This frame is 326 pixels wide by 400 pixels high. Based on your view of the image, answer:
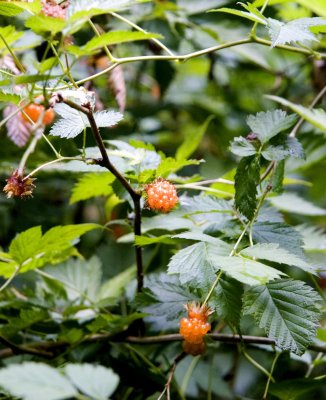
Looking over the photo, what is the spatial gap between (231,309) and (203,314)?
4 cm

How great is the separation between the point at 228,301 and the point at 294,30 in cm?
40

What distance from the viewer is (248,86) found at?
2053 millimetres

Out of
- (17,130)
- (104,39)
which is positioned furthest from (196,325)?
(17,130)

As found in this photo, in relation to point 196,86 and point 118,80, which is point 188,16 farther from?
point 196,86

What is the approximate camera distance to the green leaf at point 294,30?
816 millimetres

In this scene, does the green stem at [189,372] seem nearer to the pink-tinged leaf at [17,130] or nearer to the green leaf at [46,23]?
the pink-tinged leaf at [17,130]

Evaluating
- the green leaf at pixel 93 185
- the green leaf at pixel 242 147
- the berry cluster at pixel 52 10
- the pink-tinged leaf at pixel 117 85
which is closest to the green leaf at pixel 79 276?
the green leaf at pixel 93 185

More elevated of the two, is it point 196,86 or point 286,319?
point 286,319

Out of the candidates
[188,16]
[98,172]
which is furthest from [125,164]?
[188,16]

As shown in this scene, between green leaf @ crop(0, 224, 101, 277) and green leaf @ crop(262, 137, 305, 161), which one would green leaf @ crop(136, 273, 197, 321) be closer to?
green leaf @ crop(0, 224, 101, 277)

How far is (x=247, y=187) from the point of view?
88cm

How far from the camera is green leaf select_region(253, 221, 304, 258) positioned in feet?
2.91

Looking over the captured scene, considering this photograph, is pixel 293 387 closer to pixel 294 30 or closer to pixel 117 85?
pixel 294 30

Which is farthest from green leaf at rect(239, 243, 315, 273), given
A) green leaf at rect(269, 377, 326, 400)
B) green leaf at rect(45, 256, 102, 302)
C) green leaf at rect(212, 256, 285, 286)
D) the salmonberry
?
green leaf at rect(45, 256, 102, 302)
